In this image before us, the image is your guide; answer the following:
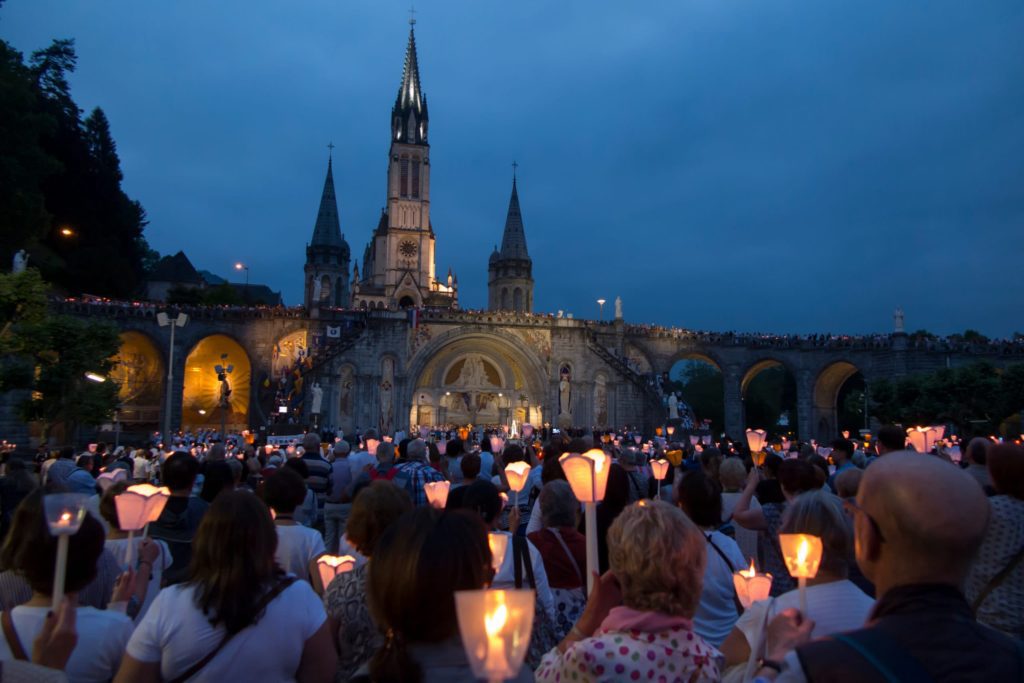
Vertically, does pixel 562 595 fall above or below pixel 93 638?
below

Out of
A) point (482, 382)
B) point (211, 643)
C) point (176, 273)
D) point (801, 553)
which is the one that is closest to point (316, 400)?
point (482, 382)

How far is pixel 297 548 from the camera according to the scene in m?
4.72

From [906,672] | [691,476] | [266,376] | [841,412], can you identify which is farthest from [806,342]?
[906,672]

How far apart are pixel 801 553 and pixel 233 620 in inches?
90.0

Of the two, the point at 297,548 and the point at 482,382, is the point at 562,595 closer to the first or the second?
the point at 297,548

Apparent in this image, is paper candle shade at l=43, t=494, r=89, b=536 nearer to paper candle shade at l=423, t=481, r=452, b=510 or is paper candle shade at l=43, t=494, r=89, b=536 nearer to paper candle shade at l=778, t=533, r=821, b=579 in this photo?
paper candle shade at l=778, t=533, r=821, b=579

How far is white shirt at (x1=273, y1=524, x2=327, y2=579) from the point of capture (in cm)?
469

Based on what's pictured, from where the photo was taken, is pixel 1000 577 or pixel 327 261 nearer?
pixel 1000 577

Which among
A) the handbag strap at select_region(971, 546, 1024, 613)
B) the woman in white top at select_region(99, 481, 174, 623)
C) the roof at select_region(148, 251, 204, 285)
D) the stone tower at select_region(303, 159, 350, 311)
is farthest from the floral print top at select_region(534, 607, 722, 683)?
the stone tower at select_region(303, 159, 350, 311)

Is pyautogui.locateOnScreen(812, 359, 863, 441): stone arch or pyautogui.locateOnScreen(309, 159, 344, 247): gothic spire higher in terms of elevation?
pyautogui.locateOnScreen(309, 159, 344, 247): gothic spire

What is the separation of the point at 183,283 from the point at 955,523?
65361mm

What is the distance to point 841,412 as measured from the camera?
59750mm

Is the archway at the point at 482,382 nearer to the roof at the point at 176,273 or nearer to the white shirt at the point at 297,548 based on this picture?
the roof at the point at 176,273

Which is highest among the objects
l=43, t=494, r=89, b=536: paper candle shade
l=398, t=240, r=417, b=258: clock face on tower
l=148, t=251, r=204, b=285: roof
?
l=398, t=240, r=417, b=258: clock face on tower
